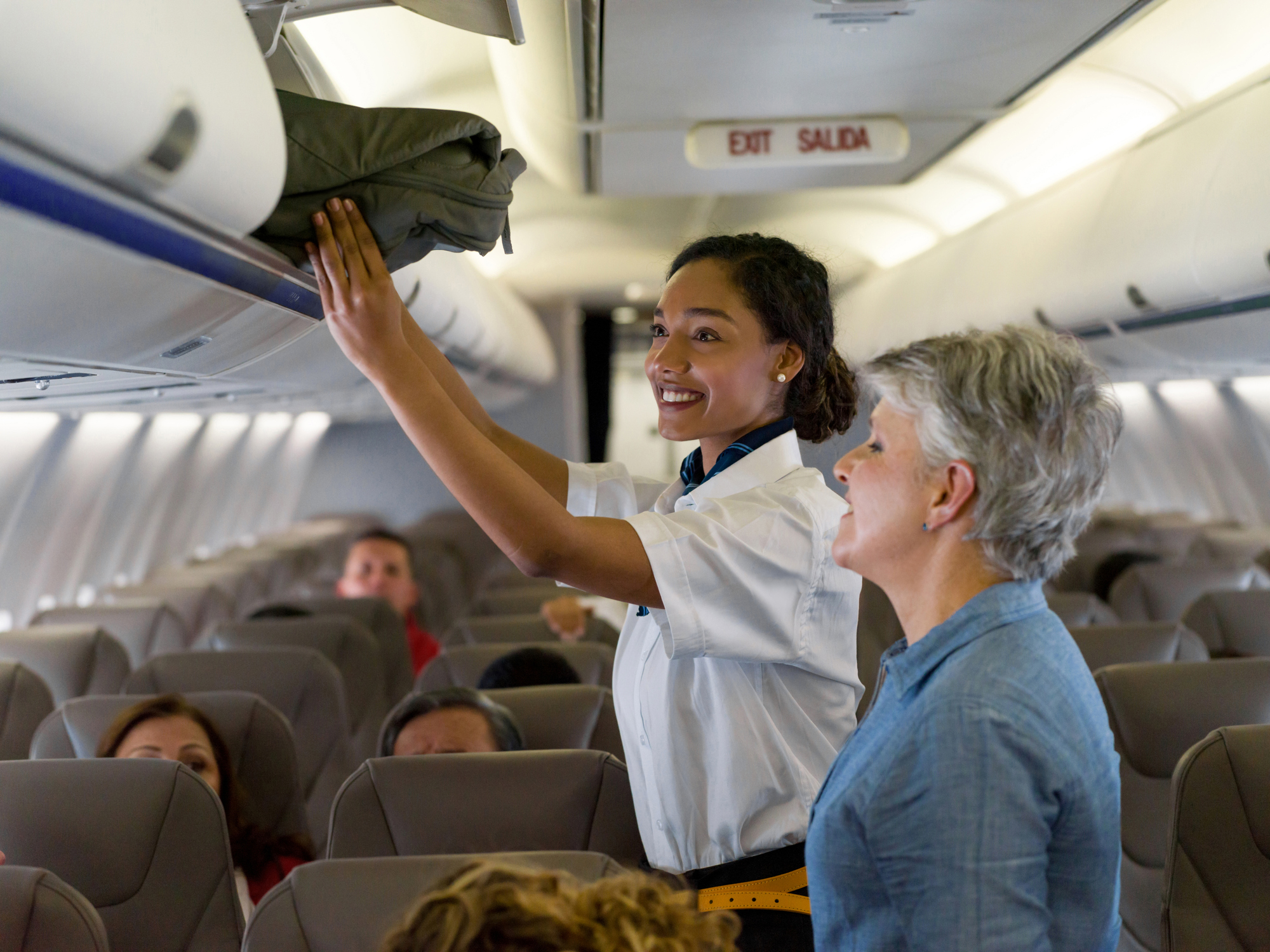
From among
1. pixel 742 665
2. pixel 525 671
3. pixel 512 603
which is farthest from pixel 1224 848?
pixel 512 603

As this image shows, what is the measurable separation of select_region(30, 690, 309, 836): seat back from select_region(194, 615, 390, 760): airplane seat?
137 cm

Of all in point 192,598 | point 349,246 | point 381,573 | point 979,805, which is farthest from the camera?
point 192,598

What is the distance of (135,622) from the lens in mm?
5453

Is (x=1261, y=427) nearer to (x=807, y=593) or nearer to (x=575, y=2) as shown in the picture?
(x=575, y=2)

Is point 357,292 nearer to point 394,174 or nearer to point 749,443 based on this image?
point 394,174

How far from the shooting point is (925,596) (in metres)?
1.28

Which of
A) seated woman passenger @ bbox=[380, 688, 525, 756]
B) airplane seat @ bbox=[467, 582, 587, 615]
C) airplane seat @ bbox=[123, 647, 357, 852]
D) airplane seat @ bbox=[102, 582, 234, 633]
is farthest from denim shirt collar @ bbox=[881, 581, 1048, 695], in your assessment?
airplane seat @ bbox=[102, 582, 234, 633]

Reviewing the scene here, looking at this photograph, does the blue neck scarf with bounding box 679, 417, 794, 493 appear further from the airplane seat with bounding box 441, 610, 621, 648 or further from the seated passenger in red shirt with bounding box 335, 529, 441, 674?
the seated passenger in red shirt with bounding box 335, 529, 441, 674

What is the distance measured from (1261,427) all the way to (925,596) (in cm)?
935

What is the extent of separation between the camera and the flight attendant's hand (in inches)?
60.1

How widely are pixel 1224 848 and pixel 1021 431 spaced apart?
63.6 inches

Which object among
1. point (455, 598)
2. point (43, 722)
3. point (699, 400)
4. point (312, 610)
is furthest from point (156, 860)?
point (455, 598)

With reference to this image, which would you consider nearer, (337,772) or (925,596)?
(925,596)

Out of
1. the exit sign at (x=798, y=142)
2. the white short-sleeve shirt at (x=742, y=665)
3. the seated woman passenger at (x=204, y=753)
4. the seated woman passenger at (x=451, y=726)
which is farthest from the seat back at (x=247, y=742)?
the exit sign at (x=798, y=142)
